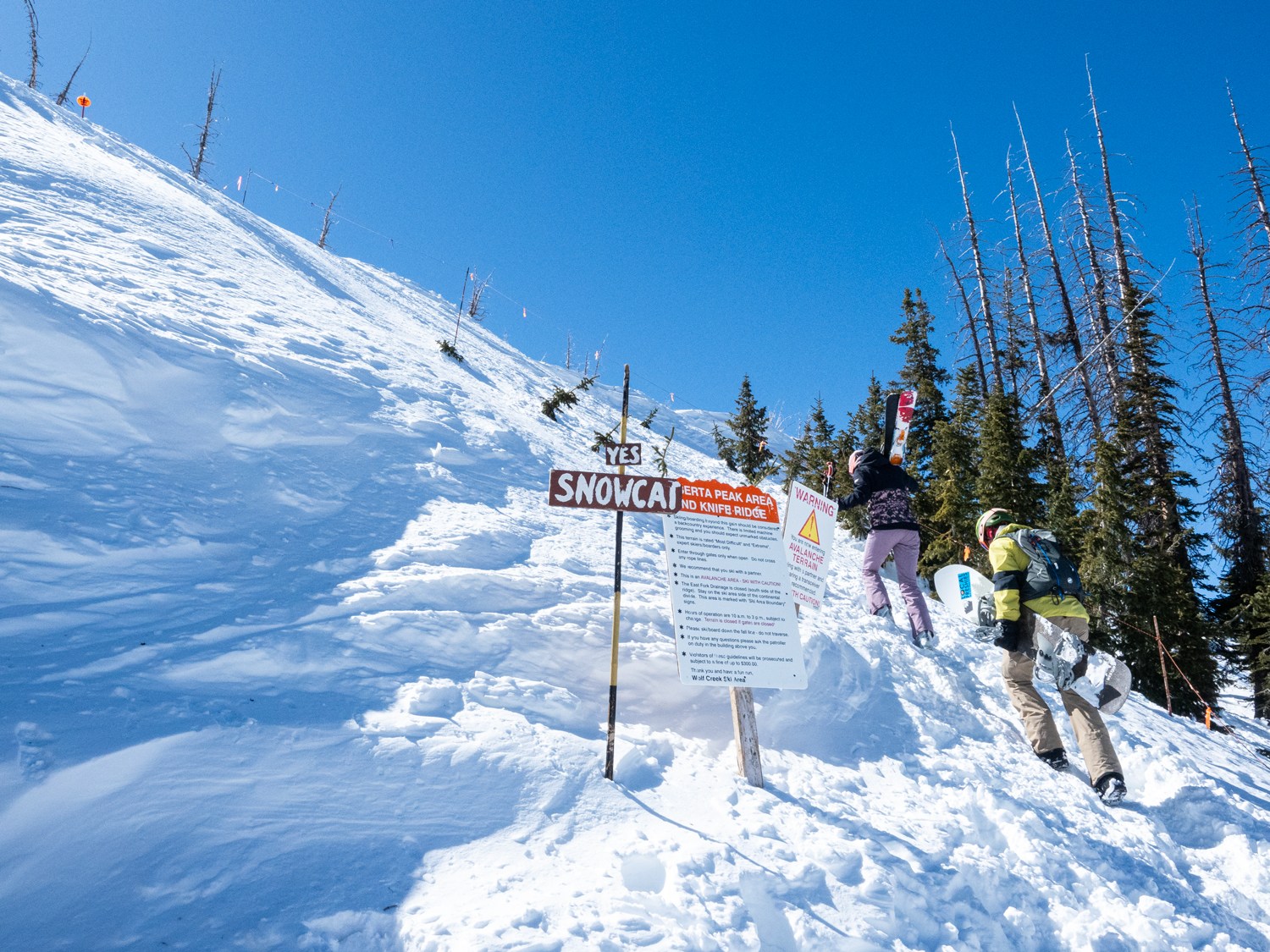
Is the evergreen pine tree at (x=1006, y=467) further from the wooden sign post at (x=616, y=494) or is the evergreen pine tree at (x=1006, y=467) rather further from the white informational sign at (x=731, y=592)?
the wooden sign post at (x=616, y=494)

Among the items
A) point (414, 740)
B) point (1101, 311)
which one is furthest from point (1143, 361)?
point (414, 740)

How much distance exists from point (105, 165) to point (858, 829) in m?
19.6

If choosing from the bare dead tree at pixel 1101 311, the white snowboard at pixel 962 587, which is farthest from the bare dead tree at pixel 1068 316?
the white snowboard at pixel 962 587

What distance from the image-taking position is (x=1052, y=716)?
18.7 feet

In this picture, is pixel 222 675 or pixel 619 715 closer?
pixel 222 675

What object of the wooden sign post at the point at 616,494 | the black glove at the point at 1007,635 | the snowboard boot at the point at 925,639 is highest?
the wooden sign post at the point at 616,494

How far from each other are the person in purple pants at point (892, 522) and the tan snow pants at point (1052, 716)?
1.53 metres

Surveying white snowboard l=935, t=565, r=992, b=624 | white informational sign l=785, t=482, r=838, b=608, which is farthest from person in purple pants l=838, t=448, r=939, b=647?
white snowboard l=935, t=565, r=992, b=624

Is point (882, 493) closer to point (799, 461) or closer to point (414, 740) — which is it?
point (414, 740)

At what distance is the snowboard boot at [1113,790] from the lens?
504cm

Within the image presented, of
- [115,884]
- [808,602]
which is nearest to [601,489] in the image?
[115,884]

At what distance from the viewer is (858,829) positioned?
421 centimetres

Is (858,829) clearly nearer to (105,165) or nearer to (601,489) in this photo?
(601,489)

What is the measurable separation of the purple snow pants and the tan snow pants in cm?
148
